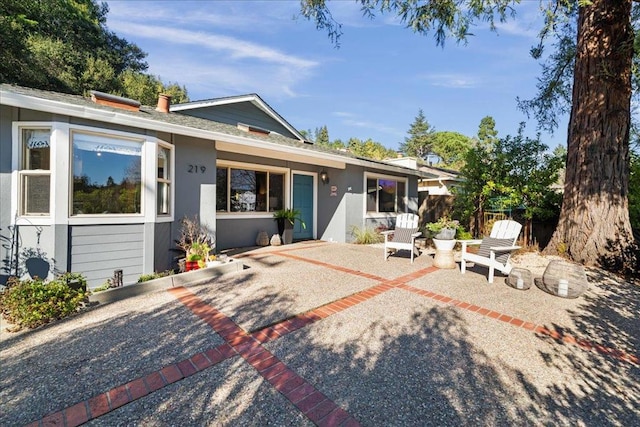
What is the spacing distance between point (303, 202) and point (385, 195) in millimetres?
3388

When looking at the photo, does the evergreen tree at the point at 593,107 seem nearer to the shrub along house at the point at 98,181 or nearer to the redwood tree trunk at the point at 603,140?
the redwood tree trunk at the point at 603,140

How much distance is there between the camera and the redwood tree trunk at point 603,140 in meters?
6.22

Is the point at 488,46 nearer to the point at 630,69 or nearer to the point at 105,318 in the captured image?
the point at 630,69

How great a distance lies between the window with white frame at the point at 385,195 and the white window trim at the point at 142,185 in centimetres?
729

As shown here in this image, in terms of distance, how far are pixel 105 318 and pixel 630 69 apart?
35.6ft

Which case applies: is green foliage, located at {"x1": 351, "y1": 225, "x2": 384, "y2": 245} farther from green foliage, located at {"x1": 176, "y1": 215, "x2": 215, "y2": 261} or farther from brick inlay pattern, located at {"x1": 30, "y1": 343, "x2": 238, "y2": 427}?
brick inlay pattern, located at {"x1": 30, "y1": 343, "x2": 238, "y2": 427}

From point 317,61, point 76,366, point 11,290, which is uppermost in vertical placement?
point 317,61

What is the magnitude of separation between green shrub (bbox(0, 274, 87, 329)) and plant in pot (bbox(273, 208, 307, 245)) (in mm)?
5799

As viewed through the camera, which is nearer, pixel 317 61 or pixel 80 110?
pixel 80 110

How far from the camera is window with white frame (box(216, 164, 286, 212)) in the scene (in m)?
8.43

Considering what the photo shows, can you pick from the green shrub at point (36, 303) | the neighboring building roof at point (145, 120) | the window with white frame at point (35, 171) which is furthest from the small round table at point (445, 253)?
the window with white frame at point (35, 171)

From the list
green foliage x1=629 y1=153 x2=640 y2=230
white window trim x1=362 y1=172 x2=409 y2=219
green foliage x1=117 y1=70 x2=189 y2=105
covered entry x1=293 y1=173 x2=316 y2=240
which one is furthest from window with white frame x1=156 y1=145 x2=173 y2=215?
green foliage x1=117 y1=70 x2=189 y2=105

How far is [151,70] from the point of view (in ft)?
86.3

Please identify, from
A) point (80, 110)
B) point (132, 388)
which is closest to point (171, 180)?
point (80, 110)
